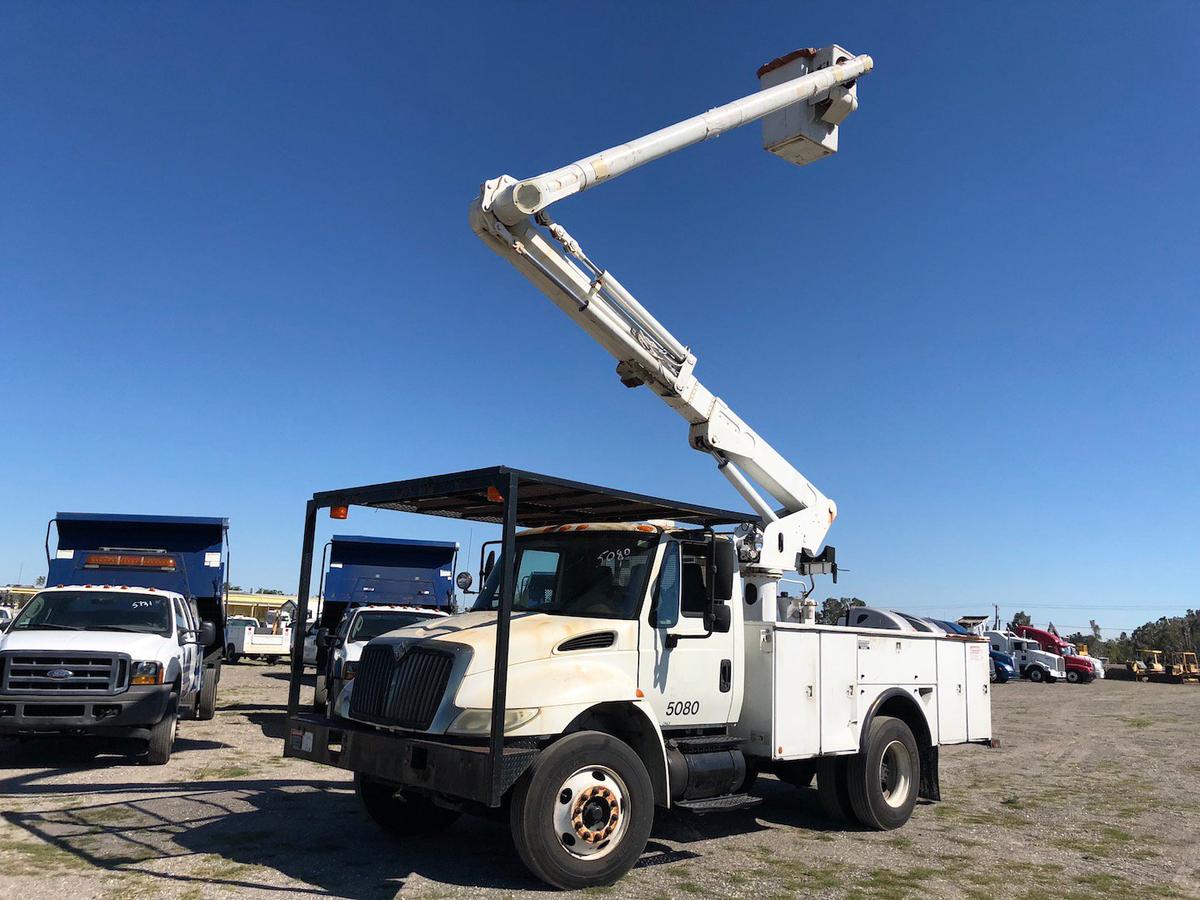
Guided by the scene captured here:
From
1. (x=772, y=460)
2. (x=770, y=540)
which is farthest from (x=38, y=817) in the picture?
(x=772, y=460)

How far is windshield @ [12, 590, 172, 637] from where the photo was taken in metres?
10.5

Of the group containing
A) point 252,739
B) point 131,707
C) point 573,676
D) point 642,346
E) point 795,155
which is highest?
point 795,155

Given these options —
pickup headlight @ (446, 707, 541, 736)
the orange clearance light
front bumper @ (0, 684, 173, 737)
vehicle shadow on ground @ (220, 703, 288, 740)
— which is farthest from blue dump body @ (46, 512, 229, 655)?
pickup headlight @ (446, 707, 541, 736)

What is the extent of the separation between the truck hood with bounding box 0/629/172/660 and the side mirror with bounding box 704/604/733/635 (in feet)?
21.5

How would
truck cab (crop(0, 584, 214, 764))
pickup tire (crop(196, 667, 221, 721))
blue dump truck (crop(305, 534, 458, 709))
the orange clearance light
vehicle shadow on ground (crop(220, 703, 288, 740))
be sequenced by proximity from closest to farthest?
truck cab (crop(0, 584, 214, 764)) < vehicle shadow on ground (crop(220, 703, 288, 740)) < pickup tire (crop(196, 667, 221, 721)) < the orange clearance light < blue dump truck (crop(305, 534, 458, 709))

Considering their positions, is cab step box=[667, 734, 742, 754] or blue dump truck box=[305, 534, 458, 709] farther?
blue dump truck box=[305, 534, 458, 709]

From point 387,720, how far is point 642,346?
18.7 feet

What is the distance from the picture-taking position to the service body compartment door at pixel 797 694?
7.38 m

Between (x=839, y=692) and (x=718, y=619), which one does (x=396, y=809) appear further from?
(x=839, y=692)

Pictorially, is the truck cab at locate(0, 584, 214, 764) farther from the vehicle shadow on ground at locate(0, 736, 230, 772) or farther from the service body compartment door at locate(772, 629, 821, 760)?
the service body compartment door at locate(772, 629, 821, 760)

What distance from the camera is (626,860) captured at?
591 cm

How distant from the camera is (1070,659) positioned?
3988 centimetres

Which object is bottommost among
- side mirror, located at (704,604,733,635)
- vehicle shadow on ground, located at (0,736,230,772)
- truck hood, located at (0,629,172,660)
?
vehicle shadow on ground, located at (0,736,230,772)

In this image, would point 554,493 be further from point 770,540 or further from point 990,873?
point 990,873
